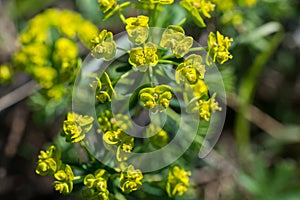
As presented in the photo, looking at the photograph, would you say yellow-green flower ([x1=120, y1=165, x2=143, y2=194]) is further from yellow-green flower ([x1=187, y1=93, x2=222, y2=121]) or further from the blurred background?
the blurred background

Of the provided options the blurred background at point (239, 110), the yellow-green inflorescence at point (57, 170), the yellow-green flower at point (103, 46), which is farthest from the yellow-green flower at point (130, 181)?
the blurred background at point (239, 110)

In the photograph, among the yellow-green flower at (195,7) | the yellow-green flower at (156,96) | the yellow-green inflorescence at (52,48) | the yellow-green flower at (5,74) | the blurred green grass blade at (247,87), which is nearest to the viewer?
the yellow-green flower at (156,96)

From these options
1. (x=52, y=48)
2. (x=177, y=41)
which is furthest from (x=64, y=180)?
(x=52, y=48)

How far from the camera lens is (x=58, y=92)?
2.93 metres

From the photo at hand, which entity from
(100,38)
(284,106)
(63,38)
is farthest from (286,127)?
(100,38)

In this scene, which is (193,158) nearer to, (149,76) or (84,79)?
(149,76)

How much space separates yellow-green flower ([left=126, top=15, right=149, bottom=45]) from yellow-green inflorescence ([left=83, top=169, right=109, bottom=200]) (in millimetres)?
605

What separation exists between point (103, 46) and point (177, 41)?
32 cm

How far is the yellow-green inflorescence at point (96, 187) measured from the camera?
2.19 metres

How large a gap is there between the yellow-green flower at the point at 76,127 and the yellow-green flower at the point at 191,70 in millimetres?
437

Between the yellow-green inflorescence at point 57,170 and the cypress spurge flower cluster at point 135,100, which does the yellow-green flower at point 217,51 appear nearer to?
the cypress spurge flower cluster at point 135,100

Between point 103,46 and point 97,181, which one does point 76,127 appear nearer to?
point 97,181

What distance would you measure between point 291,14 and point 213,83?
163cm

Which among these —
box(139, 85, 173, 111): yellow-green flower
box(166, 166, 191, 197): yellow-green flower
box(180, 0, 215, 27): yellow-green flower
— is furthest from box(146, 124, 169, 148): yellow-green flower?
box(180, 0, 215, 27): yellow-green flower
